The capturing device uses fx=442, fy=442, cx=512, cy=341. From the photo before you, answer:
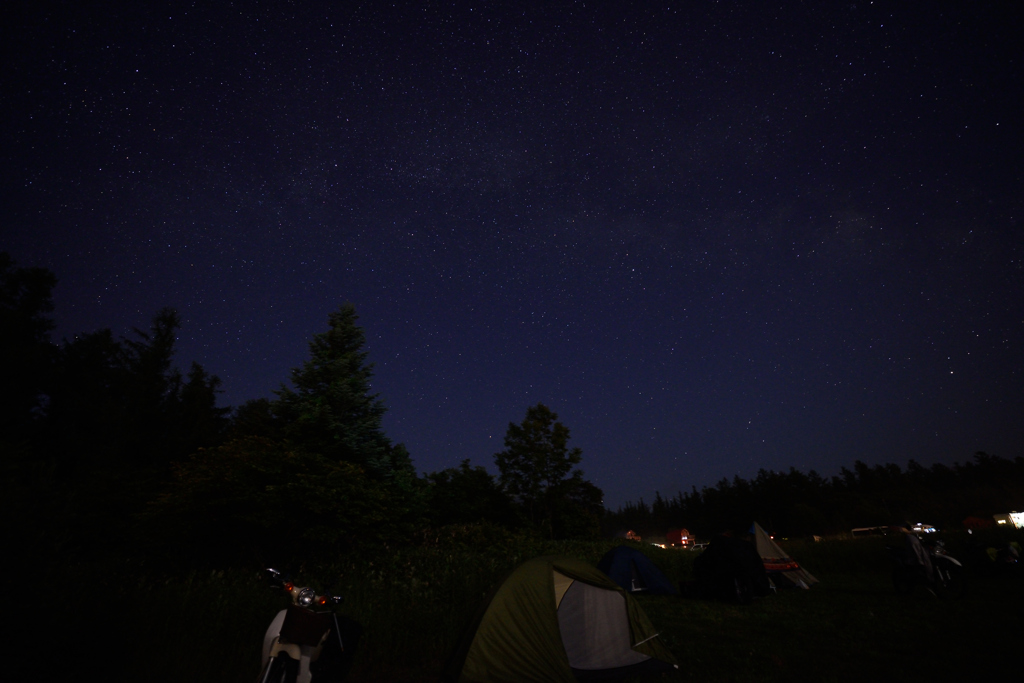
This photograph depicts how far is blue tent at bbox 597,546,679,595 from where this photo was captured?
1454 cm

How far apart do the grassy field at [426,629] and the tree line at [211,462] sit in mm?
1274

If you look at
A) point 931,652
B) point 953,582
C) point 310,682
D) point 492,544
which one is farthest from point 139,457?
point 953,582

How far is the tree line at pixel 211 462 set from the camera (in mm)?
11969

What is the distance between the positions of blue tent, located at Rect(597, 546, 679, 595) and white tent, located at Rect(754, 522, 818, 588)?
3268 mm

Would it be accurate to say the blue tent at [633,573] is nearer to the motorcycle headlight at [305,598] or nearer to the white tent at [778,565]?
the white tent at [778,565]

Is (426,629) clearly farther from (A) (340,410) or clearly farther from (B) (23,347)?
(B) (23,347)

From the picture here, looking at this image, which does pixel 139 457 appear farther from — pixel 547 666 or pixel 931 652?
pixel 931 652

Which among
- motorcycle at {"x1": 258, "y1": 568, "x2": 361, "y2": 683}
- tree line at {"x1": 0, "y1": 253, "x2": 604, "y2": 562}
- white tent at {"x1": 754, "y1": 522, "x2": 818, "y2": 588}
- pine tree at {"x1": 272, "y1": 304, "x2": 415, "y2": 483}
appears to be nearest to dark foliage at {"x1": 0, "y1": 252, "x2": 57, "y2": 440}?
tree line at {"x1": 0, "y1": 253, "x2": 604, "y2": 562}

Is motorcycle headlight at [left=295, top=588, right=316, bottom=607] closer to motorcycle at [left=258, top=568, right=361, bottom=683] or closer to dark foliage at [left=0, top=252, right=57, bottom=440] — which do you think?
motorcycle at [left=258, top=568, right=361, bottom=683]

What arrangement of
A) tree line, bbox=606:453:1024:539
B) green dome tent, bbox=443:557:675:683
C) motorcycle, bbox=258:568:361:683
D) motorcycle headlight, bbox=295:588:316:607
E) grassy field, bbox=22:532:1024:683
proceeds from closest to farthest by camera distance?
motorcycle, bbox=258:568:361:683, motorcycle headlight, bbox=295:588:316:607, grassy field, bbox=22:532:1024:683, green dome tent, bbox=443:557:675:683, tree line, bbox=606:453:1024:539

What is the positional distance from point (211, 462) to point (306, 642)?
10828mm

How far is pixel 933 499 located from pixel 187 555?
363ft

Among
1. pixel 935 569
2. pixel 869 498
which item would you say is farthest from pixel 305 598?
pixel 869 498

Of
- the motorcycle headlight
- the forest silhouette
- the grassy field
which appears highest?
the forest silhouette
